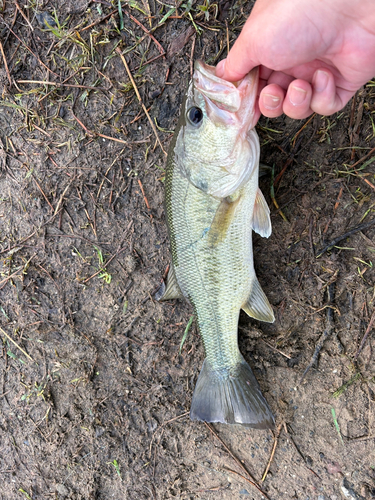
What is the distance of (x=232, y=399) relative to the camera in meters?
2.48

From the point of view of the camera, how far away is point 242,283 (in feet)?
7.80

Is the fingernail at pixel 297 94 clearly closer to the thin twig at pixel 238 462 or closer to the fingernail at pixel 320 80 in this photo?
the fingernail at pixel 320 80

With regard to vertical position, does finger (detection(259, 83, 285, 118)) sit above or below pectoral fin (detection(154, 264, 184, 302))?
above

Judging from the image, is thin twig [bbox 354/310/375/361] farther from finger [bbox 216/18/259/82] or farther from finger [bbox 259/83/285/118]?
finger [bbox 216/18/259/82]

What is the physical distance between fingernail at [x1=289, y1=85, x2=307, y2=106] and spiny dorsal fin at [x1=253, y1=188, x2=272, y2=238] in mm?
612

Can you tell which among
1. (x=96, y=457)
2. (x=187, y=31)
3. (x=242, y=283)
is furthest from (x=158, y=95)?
(x=96, y=457)

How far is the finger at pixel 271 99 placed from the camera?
6.66 feet

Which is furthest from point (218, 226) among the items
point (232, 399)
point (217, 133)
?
point (232, 399)

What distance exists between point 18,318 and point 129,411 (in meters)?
1.39

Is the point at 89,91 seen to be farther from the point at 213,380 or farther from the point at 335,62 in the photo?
the point at 213,380

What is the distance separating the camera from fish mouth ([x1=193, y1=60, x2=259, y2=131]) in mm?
1973

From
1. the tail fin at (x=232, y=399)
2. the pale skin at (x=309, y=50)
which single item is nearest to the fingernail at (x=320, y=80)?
the pale skin at (x=309, y=50)

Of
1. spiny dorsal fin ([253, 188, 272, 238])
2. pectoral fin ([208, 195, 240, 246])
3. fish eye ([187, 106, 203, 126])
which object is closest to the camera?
fish eye ([187, 106, 203, 126])

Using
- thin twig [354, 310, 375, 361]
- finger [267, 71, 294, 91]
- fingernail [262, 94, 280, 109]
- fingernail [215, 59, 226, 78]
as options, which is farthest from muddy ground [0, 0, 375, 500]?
fingernail [215, 59, 226, 78]
